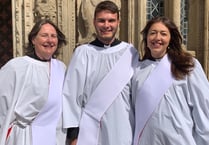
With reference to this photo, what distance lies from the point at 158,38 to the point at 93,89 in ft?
2.12

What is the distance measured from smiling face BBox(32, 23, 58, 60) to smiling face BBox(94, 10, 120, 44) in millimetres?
358

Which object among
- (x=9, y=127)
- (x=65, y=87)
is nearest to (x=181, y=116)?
(x=65, y=87)

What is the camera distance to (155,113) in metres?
2.69

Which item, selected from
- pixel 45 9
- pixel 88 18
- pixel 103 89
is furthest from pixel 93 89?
pixel 45 9

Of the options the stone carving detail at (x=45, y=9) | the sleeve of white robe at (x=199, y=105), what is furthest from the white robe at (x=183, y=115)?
the stone carving detail at (x=45, y=9)

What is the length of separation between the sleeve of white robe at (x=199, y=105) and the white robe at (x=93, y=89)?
0.49m

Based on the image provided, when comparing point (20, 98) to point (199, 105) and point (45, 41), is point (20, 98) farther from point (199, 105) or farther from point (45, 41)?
point (199, 105)

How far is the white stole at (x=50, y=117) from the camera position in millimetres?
2904

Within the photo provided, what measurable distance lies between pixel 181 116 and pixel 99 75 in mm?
698

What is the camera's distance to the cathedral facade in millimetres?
5758

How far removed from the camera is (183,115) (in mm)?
2662

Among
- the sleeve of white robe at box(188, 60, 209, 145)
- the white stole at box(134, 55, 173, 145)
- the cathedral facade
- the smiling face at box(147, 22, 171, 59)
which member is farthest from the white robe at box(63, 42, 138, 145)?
the cathedral facade

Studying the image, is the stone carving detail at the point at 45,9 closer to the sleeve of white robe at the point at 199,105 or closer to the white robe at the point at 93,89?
the white robe at the point at 93,89

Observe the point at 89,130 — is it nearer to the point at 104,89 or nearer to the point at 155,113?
the point at 104,89
